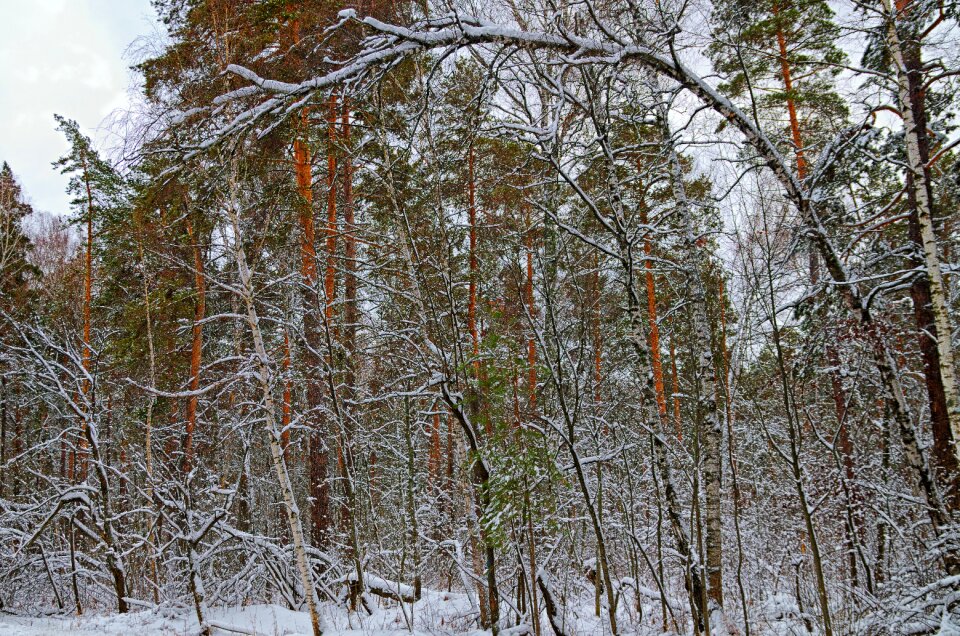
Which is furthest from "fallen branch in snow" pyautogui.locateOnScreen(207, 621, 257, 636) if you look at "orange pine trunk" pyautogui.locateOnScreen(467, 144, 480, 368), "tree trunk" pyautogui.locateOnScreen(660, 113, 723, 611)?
"orange pine trunk" pyautogui.locateOnScreen(467, 144, 480, 368)

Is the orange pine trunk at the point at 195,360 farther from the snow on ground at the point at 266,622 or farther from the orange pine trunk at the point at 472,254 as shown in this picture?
the orange pine trunk at the point at 472,254

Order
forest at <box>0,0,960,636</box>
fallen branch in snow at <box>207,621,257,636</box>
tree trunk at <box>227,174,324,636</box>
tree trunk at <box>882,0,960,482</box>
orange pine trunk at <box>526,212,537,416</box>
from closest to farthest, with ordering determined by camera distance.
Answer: forest at <box>0,0,960,636</box> < tree trunk at <box>882,0,960,482</box> < orange pine trunk at <box>526,212,537,416</box> < tree trunk at <box>227,174,324,636</box> < fallen branch in snow at <box>207,621,257,636</box>

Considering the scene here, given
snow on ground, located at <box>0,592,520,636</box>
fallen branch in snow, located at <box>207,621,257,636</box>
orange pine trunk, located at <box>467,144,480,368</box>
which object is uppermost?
orange pine trunk, located at <box>467,144,480,368</box>

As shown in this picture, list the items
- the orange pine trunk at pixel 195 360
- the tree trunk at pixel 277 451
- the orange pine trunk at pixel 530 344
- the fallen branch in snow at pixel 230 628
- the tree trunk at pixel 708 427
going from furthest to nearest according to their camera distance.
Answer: the orange pine trunk at pixel 195 360 → the fallen branch in snow at pixel 230 628 → the tree trunk at pixel 277 451 → the orange pine trunk at pixel 530 344 → the tree trunk at pixel 708 427

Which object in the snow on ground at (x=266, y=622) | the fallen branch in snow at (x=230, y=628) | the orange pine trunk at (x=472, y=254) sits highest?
the orange pine trunk at (x=472, y=254)

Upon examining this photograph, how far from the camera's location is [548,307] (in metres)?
4.55

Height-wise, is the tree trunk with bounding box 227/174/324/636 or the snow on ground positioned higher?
the tree trunk with bounding box 227/174/324/636

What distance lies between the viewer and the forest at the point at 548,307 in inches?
160

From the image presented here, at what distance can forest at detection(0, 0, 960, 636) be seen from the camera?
4.05 metres

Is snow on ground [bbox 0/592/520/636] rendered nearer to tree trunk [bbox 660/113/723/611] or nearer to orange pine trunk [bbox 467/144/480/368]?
tree trunk [bbox 660/113/723/611]

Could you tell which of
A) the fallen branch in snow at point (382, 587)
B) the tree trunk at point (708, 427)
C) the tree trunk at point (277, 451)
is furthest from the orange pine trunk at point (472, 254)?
the tree trunk at point (708, 427)

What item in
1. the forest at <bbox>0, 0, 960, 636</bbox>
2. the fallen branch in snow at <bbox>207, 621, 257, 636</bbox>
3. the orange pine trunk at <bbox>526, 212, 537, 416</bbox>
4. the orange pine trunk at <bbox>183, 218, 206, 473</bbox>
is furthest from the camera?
the orange pine trunk at <bbox>183, 218, 206, 473</bbox>

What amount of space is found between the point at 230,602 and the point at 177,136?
8.28m

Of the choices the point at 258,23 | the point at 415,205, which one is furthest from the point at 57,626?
the point at 258,23
